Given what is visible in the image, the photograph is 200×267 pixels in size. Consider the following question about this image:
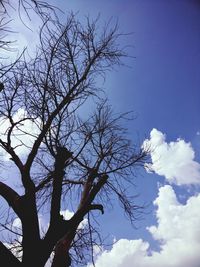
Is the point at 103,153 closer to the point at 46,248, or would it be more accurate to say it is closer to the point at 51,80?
the point at 51,80

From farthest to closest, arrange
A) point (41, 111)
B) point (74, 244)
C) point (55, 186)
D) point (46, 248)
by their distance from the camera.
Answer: point (74, 244), point (41, 111), point (55, 186), point (46, 248)

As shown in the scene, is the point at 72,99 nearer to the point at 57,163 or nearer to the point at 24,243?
the point at 57,163

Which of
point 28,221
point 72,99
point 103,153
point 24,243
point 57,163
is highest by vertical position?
point 103,153

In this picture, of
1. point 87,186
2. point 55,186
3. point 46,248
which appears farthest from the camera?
point 87,186

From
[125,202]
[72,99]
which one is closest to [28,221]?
[72,99]

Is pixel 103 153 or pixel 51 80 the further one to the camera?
pixel 103 153

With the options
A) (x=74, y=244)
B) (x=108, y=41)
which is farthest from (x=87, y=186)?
(x=108, y=41)

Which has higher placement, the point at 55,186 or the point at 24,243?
the point at 55,186

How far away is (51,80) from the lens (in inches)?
233

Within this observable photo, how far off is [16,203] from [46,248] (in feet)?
2.47

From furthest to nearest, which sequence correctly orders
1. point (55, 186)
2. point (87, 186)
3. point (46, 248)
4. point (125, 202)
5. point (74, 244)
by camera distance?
1. point (125, 202)
2. point (74, 244)
3. point (87, 186)
4. point (55, 186)
5. point (46, 248)

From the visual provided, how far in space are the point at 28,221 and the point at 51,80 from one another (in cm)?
291

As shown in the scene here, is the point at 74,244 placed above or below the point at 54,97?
below

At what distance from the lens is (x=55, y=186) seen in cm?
407
